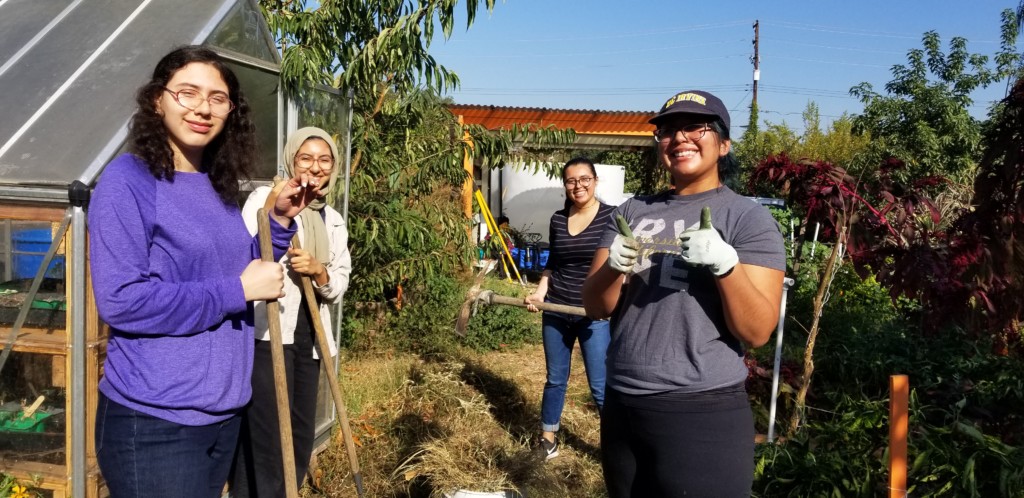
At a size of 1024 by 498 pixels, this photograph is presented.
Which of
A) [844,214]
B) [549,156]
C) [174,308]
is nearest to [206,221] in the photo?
[174,308]

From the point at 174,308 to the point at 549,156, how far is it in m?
3.90

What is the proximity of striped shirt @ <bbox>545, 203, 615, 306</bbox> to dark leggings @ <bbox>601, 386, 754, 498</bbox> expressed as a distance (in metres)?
2.07

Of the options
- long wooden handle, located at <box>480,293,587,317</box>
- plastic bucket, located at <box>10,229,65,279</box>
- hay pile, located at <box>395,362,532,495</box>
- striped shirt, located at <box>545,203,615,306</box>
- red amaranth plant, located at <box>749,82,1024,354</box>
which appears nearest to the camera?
plastic bucket, located at <box>10,229,65,279</box>

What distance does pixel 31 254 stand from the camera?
2619 mm

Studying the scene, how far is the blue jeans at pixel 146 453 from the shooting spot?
1.75 metres

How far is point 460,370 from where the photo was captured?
573cm

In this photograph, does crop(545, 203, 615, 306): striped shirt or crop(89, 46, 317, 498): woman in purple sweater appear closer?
crop(89, 46, 317, 498): woman in purple sweater

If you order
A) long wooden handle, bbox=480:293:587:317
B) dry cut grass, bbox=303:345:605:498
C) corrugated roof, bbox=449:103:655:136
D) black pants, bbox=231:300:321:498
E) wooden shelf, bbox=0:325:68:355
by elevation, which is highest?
corrugated roof, bbox=449:103:655:136

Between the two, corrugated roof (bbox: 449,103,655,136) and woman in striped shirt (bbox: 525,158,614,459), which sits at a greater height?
corrugated roof (bbox: 449,103,655,136)

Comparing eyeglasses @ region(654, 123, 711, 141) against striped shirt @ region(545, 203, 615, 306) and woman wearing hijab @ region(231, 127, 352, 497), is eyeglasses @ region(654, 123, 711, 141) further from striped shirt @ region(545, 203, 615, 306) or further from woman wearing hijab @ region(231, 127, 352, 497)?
striped shirt @ region(545, 203, 615, 306)

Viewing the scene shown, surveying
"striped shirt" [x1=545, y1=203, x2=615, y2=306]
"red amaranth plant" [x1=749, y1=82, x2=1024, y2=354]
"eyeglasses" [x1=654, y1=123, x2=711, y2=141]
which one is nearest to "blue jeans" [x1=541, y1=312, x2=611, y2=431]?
"striped shirt" [x1=545, y1=203, x2=615, y2=306]

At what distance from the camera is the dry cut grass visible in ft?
12.0

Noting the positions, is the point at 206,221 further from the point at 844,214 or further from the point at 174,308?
the point at 844,214

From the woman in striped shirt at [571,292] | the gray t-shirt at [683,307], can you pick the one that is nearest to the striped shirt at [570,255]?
the woman in striped shirt at [571,292]
